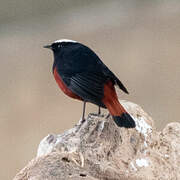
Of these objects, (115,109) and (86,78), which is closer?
(115,109)

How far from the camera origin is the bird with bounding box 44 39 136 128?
3.51 m

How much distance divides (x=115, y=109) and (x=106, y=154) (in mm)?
319

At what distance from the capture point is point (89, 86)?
3645mm

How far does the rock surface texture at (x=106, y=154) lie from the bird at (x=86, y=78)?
2.9 inches

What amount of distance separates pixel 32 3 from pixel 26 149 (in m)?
1.22

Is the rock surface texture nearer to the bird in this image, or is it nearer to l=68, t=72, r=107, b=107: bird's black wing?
the bird

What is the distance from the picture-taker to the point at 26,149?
558 centimetres

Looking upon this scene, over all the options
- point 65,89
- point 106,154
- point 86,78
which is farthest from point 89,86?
point 106,154

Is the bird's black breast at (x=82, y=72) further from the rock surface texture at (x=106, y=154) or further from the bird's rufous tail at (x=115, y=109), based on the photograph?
the rock surface texture at (x=106, y=154)

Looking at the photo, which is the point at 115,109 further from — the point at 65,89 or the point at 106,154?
the point at 65,89

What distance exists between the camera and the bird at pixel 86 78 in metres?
3.51

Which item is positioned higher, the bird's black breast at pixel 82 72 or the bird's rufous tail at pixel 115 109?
the bird's black breast at pixel 82 72

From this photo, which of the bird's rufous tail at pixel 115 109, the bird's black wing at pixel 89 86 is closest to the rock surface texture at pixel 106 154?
the bird's rufous tail at pixel 115 109

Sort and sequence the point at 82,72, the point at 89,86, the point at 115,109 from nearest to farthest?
the point at 115,109 < the point at 89,86 < the point at 82,72
